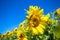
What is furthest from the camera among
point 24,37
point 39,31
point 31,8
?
point 24,37

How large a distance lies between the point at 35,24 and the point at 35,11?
151mm

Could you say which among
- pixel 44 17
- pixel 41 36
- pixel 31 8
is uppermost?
pixel 31 8

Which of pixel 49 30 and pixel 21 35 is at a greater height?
pixel 21 35

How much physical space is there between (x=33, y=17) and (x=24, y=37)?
19.1 inches

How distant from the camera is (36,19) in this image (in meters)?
2.08

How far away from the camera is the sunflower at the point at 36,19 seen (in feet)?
6.72

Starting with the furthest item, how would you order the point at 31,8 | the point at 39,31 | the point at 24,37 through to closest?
1. the point at 24,37
2. the point at 31,8
3. the point at 39,31

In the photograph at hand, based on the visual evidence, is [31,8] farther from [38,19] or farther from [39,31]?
[39,31]

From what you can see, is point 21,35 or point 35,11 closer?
point 35,11

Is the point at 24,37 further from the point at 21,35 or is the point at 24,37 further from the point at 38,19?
the point at 38,19

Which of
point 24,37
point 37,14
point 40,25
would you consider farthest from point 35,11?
point 24,37

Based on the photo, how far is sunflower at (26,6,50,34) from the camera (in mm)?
2047

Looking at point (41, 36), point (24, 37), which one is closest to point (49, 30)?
point (41, 36)

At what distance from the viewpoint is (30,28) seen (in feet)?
6.81
